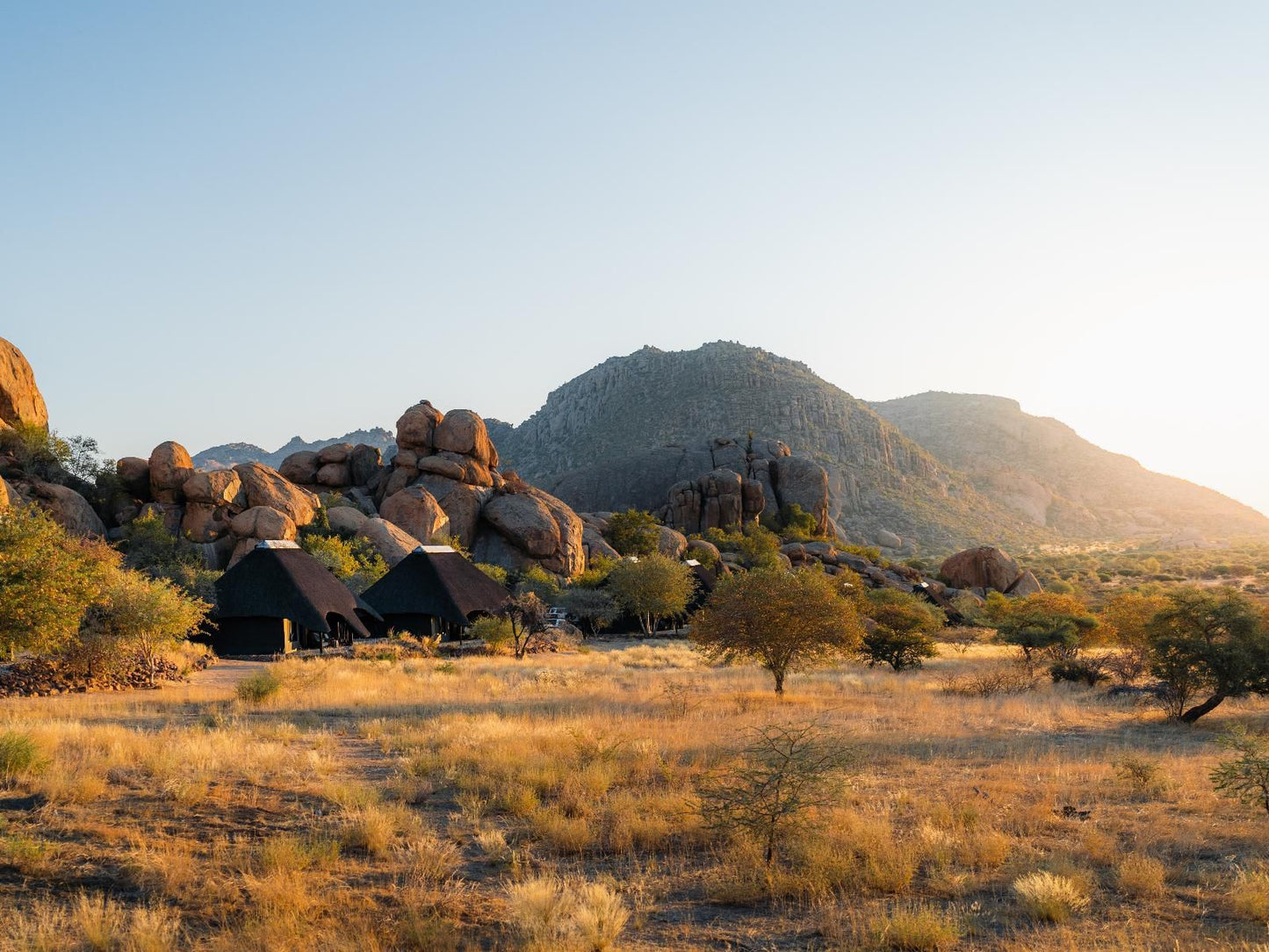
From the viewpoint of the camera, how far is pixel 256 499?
46.9 m

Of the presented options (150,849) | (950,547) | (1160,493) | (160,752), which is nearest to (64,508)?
(160,752)

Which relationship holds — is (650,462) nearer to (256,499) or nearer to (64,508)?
(256,499)

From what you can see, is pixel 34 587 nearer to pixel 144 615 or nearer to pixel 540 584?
pixel 144 615

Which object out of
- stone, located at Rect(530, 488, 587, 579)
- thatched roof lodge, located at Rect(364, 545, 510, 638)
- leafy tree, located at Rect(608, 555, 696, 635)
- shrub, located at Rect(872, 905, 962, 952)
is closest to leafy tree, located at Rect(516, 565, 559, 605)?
stone, located at Rect(530, 488, 587, 579)

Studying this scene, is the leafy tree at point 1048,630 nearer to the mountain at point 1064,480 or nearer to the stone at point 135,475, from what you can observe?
the stone at point 135,475

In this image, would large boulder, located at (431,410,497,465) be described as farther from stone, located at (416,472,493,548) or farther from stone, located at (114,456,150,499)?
stone, located at (114,456,150,499)

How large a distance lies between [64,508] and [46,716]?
105 ft

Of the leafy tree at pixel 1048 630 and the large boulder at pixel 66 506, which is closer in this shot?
the leafy tree at pixel 1048 630

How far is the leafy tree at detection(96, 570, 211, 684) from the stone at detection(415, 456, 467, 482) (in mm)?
32327

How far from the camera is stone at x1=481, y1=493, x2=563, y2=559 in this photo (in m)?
53.9

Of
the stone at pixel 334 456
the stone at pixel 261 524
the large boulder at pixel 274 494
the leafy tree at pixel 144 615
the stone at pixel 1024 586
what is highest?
the stone at pixel 334 456

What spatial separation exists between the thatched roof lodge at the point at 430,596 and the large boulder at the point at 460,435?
17.1 meters

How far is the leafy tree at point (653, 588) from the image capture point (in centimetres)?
4631

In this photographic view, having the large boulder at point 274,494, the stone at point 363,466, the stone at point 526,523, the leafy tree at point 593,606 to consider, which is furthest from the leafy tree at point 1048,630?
the stone at point 363,466
